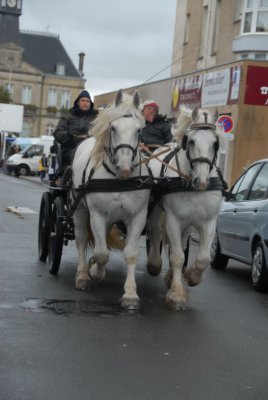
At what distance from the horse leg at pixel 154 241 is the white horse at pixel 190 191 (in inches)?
32.8

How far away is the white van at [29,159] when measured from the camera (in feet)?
174

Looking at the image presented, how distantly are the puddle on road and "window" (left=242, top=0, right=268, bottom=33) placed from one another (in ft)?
85.2

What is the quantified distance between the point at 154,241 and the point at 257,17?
24.5 metres

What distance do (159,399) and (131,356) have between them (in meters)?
1.14

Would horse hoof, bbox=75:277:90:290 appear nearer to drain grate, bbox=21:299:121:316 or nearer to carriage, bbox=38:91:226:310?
carriage, bbox=38:91:226:310

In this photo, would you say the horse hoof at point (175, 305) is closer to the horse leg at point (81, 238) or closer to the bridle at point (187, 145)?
the horse leg at point (81, 238)

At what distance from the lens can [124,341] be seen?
23.1 ft

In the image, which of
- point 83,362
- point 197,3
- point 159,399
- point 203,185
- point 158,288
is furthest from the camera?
point 197,3

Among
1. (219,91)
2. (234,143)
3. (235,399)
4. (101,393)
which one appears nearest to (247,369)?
(235,399)

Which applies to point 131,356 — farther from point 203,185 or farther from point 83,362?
point 203,185

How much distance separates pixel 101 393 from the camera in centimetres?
545

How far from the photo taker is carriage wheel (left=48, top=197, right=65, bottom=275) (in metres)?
10.2

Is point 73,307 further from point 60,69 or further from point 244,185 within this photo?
point 60,69

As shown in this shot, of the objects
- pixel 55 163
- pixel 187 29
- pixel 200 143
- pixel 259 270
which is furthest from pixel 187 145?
pixel 187 29
